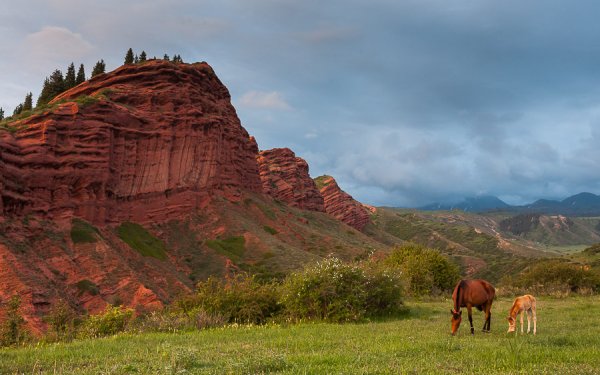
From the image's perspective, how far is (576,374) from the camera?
7.51 m

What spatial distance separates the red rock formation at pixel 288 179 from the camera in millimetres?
155125

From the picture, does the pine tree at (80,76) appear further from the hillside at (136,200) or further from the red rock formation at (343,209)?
the red rock formation at (343,209)

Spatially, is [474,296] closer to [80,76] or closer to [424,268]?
[424,268]

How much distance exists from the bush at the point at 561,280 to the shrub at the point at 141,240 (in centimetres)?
5379

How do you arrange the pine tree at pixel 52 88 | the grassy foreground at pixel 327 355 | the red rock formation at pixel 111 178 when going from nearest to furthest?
1. the grassy foreground at pixel 327 355
2. the red rock formation at pixel 111 178
3. the pine tree at pixel 52 88

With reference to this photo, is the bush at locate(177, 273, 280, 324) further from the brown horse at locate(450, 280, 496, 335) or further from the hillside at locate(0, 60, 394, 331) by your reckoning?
the hillside at locate(0, 60, 394, 331)

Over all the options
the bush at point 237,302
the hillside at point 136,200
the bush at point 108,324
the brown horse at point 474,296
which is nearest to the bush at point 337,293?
the bush at point 237,302

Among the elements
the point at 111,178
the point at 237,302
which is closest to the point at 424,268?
the point at 237,302

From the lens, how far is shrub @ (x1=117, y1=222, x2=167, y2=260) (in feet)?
228

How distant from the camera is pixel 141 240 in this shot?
72000 millimetres

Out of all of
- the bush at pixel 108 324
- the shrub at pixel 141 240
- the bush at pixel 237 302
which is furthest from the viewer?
the shrub at pixel 141 240

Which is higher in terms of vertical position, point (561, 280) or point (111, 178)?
point (111, 178)

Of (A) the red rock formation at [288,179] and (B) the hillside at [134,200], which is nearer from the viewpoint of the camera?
(B) the hillside at [134,200]

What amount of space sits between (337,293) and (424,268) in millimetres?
22310
